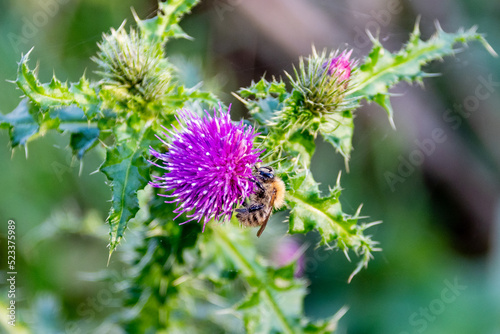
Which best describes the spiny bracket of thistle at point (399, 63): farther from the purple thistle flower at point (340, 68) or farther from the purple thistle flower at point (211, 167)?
the purple thistle flower at point (211, 167)

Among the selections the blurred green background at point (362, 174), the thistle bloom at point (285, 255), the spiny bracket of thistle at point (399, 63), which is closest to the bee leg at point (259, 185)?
the spiny bracket of thistle at point (399, 63)

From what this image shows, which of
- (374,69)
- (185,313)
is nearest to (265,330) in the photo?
(185,313)

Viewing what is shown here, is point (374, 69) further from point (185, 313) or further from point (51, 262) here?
point (51, 262)

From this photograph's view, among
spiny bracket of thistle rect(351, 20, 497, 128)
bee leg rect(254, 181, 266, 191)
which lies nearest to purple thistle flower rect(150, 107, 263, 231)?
bee leg rect(254, 181, 266, 191)

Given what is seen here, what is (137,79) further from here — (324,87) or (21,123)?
(324,87)

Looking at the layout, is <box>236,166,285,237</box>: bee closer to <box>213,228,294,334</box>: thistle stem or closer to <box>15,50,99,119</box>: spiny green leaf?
<box>213,228,294,334</box>: thistle stem

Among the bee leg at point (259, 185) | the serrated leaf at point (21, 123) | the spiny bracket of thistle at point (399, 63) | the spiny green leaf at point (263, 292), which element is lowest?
the spiny green leaf at point (263, 292)
